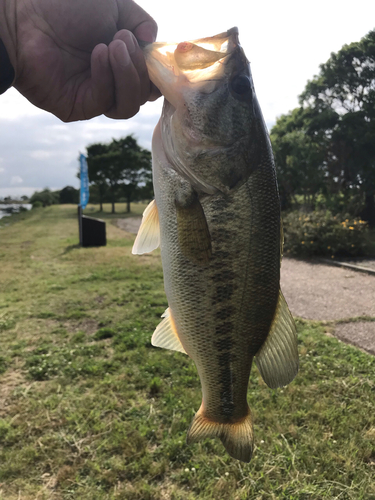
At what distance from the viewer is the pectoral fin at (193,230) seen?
5.59 feet

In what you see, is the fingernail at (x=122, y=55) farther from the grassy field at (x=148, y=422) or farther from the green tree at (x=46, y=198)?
the green tree at (x=46, y=198)

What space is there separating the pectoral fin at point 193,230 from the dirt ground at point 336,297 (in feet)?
17.1

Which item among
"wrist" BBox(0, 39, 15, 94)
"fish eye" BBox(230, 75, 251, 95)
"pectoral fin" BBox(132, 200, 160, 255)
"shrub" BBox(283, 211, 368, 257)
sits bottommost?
"shrub" BBox(283, 211, 368, 257)

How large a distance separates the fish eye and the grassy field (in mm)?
3251

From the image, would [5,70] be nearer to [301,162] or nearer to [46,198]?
[301,162]

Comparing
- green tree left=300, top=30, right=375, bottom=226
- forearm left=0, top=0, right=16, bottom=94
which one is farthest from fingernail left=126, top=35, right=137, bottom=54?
green tree left=300, top=30, right=375, bottom=226

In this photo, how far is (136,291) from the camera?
8789mm

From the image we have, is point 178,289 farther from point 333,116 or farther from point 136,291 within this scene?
point 333,116

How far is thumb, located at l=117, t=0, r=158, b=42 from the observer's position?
1.99m

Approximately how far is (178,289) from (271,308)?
0.47m

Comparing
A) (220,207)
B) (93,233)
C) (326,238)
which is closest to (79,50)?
(220,207)

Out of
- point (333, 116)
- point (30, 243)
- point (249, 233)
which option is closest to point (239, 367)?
point (249, 233)

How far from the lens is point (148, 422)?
4133 mm

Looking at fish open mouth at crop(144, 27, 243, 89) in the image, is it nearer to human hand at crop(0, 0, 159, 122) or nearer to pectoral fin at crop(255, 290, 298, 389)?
human hand at crop(0, 0, 159, 122)
